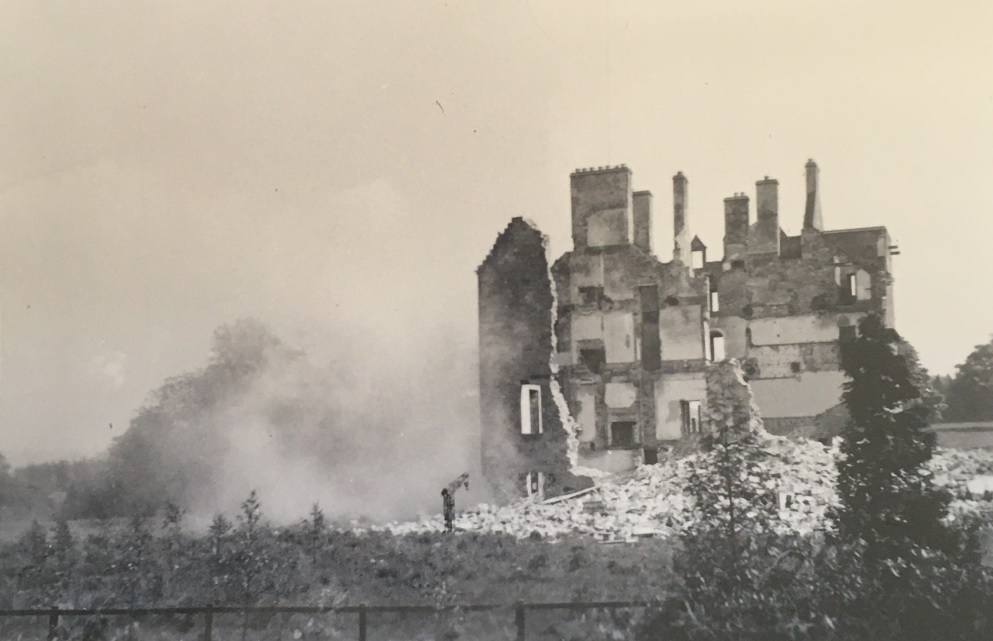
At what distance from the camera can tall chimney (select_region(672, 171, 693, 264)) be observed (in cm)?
775

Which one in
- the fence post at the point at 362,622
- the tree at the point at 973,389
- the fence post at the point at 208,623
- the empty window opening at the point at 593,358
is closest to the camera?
the tree at the point at 973,389

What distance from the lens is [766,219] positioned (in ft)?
25.6

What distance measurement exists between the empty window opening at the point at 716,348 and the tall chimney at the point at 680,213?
0.89 m

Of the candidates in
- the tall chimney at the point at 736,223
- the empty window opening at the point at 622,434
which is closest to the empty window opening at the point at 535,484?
the empty window opening at the point at 622,434

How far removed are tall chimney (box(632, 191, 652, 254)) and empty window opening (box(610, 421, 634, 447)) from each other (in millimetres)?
1752

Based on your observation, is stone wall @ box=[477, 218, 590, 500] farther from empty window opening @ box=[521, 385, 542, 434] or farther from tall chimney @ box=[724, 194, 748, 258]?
tall chimney @ box=[724, 194, 748, 258]

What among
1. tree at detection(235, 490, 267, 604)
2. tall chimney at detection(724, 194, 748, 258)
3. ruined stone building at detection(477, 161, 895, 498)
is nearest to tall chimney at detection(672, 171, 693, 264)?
ruined stone building at detection(477, 161, 895, 498)

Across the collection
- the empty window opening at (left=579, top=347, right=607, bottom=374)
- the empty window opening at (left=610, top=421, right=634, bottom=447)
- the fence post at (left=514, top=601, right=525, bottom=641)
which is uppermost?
the empty window opening at (left=579, top=347, right=607, bottom=374)

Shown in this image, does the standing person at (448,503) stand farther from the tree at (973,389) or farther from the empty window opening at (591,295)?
the tree at (973,389)

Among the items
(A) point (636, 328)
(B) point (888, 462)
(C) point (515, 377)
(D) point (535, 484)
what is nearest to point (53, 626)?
(D) point (535, 484)

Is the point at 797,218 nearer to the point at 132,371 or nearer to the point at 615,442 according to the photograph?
the point at 615,442

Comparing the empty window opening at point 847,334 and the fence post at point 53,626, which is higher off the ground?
the empty window opening at point 847,334

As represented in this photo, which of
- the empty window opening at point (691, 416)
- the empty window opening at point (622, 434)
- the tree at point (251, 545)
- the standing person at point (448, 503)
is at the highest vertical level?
the empty window opening at point (691, 416)

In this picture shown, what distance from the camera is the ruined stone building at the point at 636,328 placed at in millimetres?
7887
